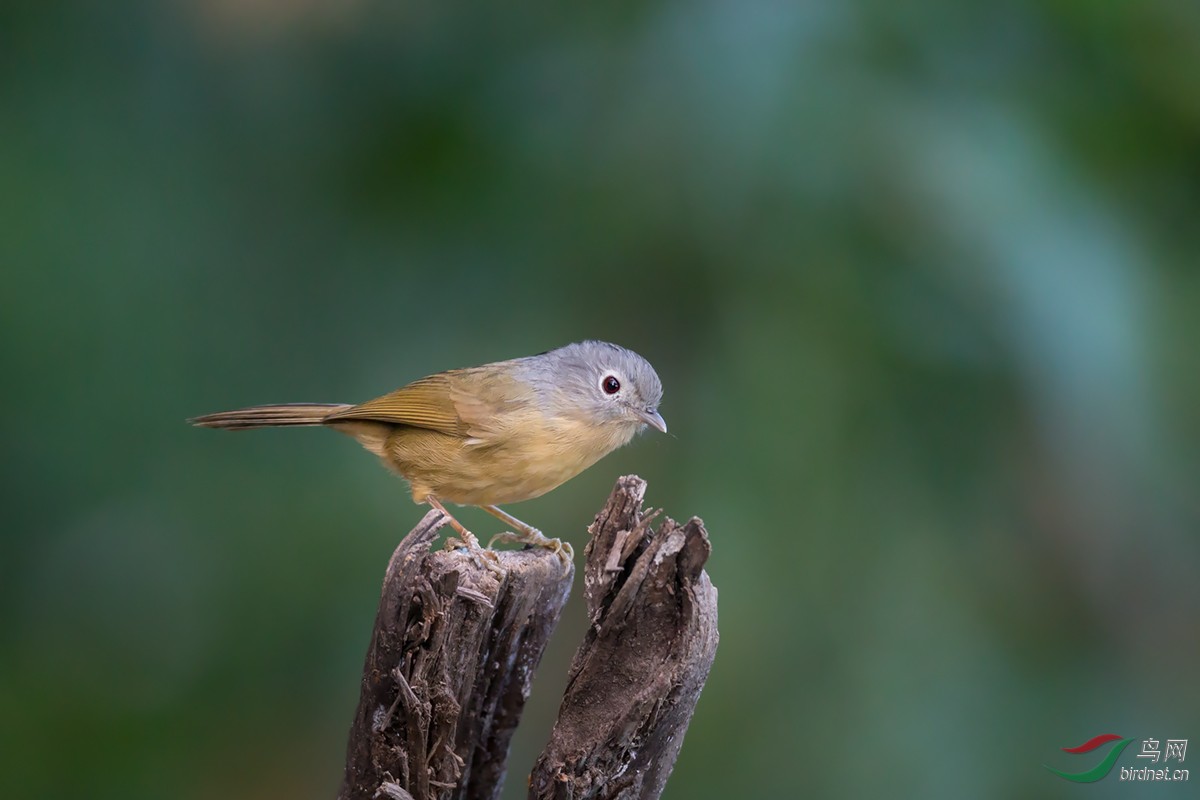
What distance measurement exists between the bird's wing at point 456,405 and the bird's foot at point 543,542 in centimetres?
32

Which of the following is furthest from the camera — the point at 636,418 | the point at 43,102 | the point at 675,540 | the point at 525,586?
the point at 43,102

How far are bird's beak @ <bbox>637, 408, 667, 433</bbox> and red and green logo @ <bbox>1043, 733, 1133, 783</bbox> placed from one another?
1.79 m

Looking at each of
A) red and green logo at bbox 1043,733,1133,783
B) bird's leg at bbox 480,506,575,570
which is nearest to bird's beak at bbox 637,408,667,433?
bird's leg at bbox 480,506,575,570

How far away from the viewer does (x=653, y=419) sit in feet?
13.0

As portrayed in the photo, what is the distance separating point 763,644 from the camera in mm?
4129

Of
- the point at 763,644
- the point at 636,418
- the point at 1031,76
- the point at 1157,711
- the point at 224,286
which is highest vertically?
the point at 1031,76

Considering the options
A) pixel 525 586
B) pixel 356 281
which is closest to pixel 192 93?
pixel 356 281

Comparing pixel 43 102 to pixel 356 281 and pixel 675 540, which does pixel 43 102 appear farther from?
pixel 675 540

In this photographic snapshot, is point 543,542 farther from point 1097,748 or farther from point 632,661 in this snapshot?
point 1097,748

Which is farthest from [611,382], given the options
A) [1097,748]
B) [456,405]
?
[1097,748]

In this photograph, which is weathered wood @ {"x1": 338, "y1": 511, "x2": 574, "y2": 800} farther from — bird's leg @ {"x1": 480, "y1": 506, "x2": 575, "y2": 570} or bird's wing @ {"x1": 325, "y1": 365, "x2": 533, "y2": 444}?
bird's wing @ {"x1": 325, "y1": 365, "x2": 533, "y2": 444}

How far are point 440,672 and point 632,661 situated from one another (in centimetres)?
45

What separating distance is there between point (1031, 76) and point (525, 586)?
2668 millimetres

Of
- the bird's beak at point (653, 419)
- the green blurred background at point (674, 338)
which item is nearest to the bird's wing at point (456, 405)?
the bird's beak at point (653, 419)
